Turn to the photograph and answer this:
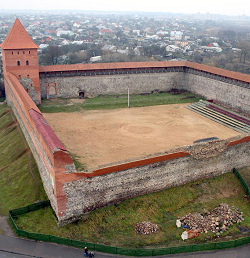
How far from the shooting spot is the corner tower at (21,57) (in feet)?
91.5

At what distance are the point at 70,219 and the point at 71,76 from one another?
19.2m

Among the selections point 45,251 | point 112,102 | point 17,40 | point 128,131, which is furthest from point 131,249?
point 17,40

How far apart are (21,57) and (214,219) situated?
21.7 m

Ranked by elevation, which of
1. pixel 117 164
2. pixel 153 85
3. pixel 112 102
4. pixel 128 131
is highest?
pixel 117 164

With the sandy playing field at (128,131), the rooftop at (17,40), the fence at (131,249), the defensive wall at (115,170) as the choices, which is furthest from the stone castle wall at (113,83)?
the fence at (131,249)

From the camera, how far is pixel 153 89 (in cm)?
3519

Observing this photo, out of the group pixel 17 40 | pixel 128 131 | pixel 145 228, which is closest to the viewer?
pixel 145 228

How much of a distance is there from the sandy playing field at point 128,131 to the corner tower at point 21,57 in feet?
14.9

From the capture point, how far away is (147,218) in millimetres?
16141

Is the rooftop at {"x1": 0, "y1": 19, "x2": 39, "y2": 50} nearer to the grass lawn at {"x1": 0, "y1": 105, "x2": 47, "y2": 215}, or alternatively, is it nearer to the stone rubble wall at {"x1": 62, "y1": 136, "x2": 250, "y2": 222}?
the grass lawn at {"x1": 0, "y1": 105, "x2": 47, "y2": 215}

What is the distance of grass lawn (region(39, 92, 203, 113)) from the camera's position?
93.8ft

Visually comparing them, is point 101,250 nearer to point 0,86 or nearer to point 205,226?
point 205,226

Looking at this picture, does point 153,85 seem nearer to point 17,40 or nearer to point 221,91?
point 221,91

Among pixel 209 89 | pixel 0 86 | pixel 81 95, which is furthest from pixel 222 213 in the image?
pixel 0 86
